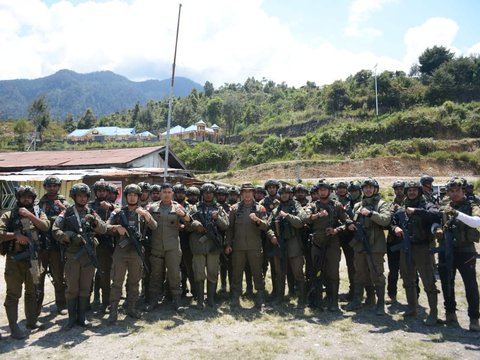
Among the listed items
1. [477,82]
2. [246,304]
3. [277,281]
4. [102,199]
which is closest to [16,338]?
[102,199]

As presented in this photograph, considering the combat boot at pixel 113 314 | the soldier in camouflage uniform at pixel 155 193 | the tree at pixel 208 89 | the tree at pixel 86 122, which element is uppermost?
the tree at pixel 208 89

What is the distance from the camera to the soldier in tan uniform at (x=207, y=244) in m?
6.93

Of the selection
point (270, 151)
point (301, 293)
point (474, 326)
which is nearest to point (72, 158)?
point (301, 293)

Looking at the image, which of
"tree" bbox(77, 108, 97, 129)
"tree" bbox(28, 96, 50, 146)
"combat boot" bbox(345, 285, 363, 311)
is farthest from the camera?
"tree" bbox(77, 108, 97, 129)

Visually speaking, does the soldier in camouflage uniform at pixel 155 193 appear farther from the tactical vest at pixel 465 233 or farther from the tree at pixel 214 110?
the tree at pixel 214 110

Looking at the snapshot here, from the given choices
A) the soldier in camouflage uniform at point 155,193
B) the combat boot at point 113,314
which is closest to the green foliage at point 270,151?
the soldier in camouflage uniform at point 155,193

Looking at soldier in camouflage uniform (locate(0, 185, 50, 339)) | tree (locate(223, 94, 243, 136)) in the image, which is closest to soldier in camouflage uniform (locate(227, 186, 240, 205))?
soldier in camouflage uniform (locate(0, 185, 50, 339))

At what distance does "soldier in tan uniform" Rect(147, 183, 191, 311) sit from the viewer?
6645mm

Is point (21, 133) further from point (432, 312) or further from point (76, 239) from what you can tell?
point (432, 312)

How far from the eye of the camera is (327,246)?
22.6 feet

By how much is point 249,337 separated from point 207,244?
1.94 m

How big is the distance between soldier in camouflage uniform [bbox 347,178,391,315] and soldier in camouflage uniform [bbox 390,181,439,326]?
1.07ft

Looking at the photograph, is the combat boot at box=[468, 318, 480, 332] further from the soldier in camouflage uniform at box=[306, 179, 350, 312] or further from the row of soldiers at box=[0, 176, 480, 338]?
the soldier in camouflage uniform at box=[306, 179, 350, 312]

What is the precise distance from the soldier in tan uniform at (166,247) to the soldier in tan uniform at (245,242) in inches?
37.0
